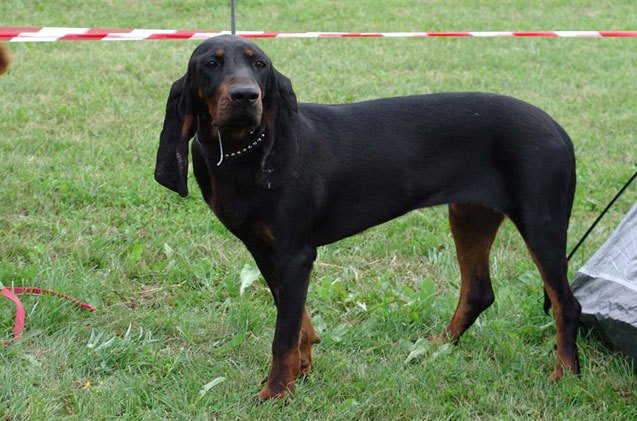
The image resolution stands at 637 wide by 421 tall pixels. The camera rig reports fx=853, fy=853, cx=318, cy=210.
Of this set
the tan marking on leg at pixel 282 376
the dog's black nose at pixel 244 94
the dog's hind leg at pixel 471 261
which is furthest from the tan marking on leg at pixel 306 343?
the dog's black nose at pixel 244 94

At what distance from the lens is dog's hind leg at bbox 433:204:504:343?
3957mm

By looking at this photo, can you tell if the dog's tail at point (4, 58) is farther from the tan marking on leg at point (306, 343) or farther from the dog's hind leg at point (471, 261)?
the dog's hind leg at point (471, 261)

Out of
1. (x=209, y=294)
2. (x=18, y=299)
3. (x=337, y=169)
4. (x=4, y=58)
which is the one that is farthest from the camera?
(x=209, y=294)

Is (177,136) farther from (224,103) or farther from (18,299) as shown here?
(18,299)

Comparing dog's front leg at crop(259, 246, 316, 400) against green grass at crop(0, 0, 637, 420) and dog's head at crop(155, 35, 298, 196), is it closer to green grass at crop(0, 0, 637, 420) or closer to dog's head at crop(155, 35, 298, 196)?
green grass at crop(0, 0, 637, 420)

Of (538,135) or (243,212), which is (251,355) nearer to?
(243,212)

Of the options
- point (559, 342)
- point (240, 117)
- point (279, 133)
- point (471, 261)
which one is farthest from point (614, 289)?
point (240, 117)

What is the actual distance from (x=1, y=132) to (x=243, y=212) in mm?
4311

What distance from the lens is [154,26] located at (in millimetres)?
11633

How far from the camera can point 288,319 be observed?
3.40 metres

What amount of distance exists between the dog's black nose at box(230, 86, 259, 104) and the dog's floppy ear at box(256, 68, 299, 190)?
10.1 inches

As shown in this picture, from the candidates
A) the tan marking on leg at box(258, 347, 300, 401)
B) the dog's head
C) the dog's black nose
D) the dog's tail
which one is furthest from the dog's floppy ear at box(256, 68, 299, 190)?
the dog's tail

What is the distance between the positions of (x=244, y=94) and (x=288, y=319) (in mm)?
948

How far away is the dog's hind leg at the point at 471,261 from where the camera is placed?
3.96 meters
